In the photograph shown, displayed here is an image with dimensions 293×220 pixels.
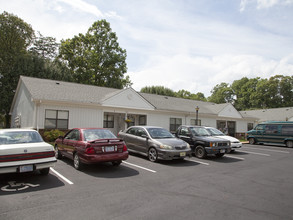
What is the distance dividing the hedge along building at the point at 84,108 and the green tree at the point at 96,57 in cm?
1580

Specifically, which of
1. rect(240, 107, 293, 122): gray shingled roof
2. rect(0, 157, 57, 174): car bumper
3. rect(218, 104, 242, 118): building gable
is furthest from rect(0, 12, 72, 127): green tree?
rect(240, 107, 293, 122): gray shingled roof

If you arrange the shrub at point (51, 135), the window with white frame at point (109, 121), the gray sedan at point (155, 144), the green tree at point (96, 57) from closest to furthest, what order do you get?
1. the gray sedan at point (155, 144)
2. the shrub at point (51, 135)
3. the window with white frame at point (109, 121)
4. the green tree at point (96, 57)

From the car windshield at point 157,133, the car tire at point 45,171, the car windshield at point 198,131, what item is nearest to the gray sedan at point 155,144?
the car windshield at point 157,133

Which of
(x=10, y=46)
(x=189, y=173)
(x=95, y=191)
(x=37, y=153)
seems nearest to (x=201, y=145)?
(x=189, y=173)

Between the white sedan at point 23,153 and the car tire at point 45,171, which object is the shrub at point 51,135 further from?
the car tire at point 45,171

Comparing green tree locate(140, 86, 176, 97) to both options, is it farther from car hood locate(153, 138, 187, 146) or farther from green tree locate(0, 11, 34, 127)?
car hood locate(153, 138, 187, 146)

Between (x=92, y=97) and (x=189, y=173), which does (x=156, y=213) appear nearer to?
(x=189, y=173)

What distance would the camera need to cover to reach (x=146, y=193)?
536cm

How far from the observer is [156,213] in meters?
4.18

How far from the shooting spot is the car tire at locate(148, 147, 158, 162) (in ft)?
30.3

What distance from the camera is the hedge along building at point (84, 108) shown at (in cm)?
1569

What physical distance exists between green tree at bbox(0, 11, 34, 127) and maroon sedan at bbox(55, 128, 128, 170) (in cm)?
2542

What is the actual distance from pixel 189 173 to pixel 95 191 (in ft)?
11.7

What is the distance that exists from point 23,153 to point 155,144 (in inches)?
200
